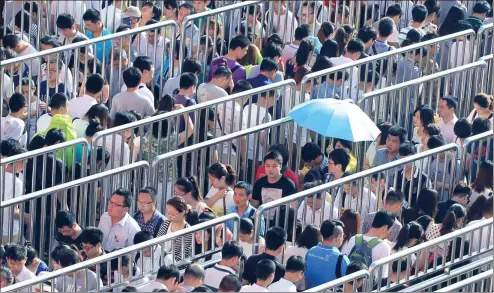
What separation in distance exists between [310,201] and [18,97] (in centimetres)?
344

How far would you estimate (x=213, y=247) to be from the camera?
57.8 ft

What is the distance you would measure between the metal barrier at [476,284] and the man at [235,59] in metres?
4.72

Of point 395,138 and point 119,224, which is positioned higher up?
point 395,138

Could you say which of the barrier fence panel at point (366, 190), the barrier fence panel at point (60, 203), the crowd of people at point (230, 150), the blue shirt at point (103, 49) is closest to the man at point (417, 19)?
the crowd of people at point (230, 150)

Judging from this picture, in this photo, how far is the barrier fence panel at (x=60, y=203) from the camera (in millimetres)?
17750

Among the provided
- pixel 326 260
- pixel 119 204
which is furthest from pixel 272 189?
pixel 326 260

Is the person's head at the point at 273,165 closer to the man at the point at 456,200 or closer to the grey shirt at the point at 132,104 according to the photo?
the man at the point at 456,200

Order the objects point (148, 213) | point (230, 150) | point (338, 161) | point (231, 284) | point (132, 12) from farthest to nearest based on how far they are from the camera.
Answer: point (132, 12) → point (230, 150) → point (338, 161) → point (148, 213) → point (231, 284)

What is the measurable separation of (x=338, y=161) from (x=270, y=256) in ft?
6.32

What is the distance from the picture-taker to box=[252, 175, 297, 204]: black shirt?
18.7 metres

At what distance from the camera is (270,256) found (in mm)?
17203

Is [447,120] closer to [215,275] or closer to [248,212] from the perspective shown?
[248,212]

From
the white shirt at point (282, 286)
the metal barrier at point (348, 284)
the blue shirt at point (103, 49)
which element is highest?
the metal barrier at point (348, 284)

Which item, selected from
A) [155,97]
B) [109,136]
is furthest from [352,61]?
[109,136]
